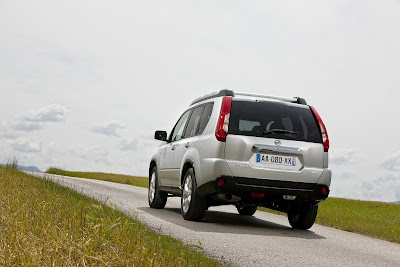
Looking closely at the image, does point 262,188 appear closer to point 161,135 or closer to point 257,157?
point 257,157

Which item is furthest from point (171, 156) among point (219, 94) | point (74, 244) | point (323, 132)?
point (74, 244)

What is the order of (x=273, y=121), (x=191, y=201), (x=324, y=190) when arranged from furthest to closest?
(x=191, y=201), (x=273, y=121), (x=324, y=190)

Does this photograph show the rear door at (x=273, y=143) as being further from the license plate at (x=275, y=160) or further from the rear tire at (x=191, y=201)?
the rear tire at (x=191, y=201)

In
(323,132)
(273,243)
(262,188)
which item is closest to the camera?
(273,243)

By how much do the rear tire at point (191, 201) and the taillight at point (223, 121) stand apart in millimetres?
989

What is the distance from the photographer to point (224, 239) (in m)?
7.46

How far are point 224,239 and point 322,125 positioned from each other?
293 centimetres

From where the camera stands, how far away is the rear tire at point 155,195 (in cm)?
1177

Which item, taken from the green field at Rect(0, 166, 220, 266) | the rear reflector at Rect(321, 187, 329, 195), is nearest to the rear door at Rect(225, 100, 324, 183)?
the rear reflector at Rect(321, 187, 329, 195)

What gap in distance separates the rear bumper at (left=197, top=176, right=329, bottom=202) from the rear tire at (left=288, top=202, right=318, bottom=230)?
62 cm

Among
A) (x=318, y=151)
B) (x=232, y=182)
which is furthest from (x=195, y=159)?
(x=318, y=151)

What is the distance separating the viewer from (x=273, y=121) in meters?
9.04

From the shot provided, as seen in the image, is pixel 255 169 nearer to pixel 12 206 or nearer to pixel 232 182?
pixel 232 182

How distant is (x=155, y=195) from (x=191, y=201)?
2783 mm
